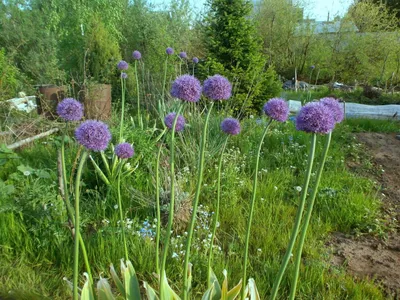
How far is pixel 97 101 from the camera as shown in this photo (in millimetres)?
5441

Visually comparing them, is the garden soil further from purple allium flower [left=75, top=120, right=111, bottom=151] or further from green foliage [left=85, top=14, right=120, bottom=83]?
→ green foliage [left=85, top=14, right=120, bottom=83]

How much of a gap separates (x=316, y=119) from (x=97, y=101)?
16.2ft

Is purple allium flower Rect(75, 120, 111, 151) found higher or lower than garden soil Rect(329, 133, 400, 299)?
higher

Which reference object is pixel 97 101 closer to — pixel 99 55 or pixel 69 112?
pixel 99 55

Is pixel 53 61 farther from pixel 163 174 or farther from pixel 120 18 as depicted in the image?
pixel 163 174

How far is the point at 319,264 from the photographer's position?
2119mm

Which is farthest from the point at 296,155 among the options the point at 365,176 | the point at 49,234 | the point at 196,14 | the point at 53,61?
the point at 196,14

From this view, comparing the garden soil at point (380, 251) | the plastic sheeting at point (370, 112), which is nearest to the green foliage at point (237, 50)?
the plastic sheeting at point (370, 112)

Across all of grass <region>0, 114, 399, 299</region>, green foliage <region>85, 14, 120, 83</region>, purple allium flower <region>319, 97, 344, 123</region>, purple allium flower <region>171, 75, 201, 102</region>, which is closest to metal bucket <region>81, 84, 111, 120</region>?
green foliage <region>85, 14, 120, 83</region>

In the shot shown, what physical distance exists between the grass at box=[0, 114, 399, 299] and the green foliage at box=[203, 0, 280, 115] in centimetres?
251

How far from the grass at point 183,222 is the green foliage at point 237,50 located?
251 cm

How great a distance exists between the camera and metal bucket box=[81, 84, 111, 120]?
516 cm

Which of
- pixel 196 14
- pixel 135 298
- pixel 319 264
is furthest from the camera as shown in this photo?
pixel 196 14

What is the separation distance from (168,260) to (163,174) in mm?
912
